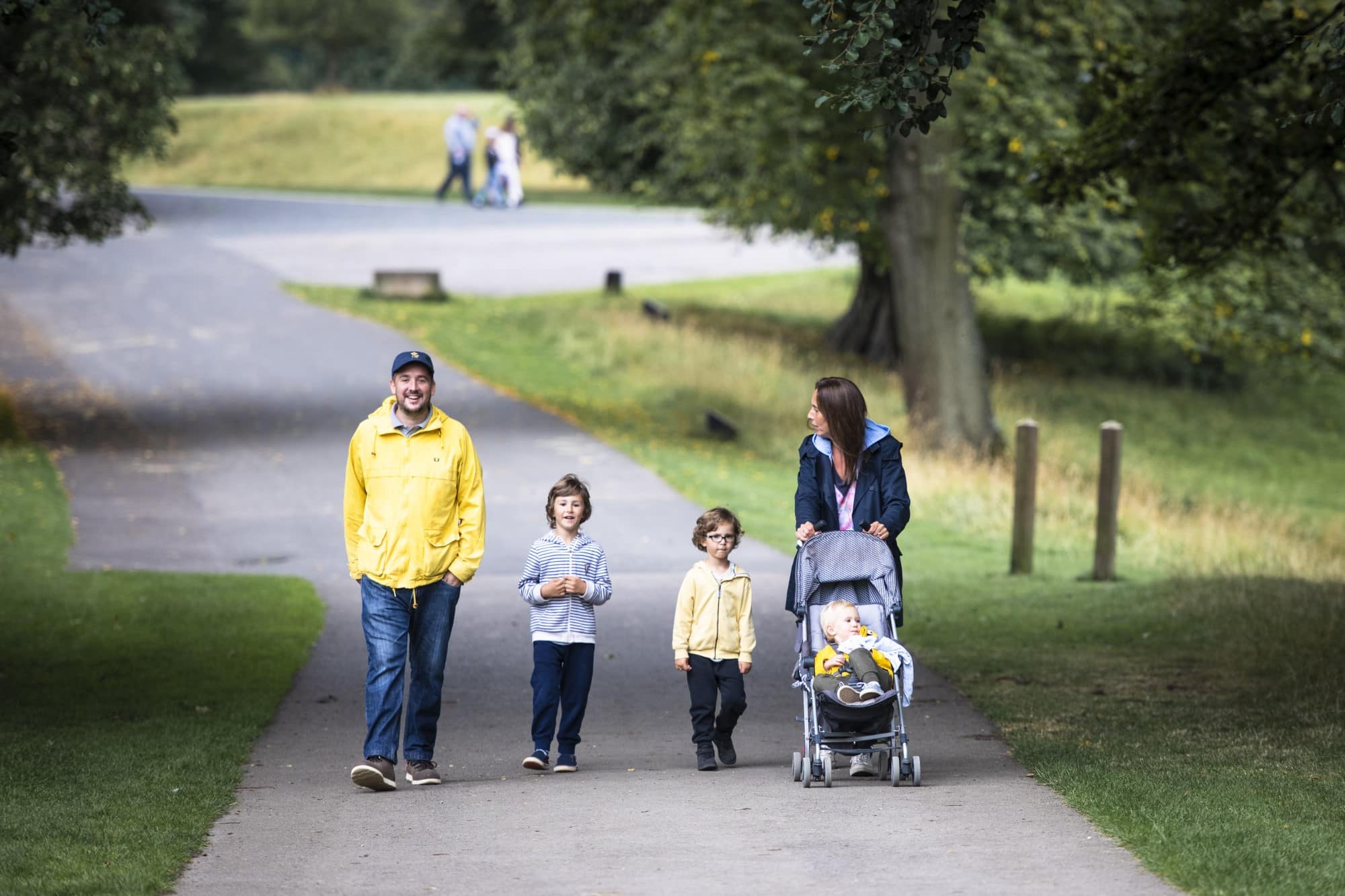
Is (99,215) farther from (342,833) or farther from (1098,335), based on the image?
(1098,335)

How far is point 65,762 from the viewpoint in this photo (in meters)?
7.70

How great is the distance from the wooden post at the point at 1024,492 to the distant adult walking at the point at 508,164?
28.6 m

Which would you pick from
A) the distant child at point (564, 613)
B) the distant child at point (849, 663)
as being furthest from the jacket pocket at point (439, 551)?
the distant child at point (849, 663)

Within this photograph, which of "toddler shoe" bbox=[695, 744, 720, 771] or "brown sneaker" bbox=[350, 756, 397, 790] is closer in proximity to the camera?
"brown sneaker" bbox=[350, 756, 397, 790]

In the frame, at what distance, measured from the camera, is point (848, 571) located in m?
7.25

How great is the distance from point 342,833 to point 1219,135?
863 centimetres

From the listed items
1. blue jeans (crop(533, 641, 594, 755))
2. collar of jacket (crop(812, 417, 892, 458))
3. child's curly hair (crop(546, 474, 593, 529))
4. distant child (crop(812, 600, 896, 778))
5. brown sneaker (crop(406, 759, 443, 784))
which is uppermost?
collar of jacket (crop(812, 417, 892, 458))

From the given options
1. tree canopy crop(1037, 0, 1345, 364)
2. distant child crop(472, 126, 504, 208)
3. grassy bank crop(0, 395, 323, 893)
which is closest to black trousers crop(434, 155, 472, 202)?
distant child crop(472, 126, 504, 208)

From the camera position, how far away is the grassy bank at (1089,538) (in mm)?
7004

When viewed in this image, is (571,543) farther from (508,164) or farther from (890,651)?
(508,164)

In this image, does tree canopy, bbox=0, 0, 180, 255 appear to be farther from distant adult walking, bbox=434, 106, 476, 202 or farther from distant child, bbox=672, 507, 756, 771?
distant adult walking, bbox=434, 106, 476, 202

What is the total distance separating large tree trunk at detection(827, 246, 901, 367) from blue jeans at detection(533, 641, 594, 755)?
2427 cm

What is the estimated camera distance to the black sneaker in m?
7.73

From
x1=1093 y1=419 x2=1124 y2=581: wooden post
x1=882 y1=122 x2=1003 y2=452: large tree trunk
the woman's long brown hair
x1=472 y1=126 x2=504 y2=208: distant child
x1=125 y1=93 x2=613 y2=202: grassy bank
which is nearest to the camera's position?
the woman's long brown hair
